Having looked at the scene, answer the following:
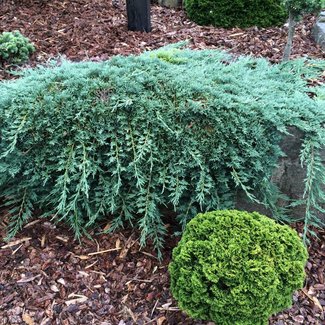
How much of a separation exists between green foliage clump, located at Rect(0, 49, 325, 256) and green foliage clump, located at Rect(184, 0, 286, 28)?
2.29 m

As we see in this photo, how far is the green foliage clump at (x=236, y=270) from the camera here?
2.04 meters

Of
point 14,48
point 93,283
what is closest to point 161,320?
point 93,283

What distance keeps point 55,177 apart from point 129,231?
611 millimetres

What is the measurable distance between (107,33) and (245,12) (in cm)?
158

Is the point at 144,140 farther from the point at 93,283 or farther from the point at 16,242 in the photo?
the point at 16,242

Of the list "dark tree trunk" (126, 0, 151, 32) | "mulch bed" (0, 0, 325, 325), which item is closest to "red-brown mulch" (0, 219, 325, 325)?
"mulch bed" (0, 0, 325, 325)

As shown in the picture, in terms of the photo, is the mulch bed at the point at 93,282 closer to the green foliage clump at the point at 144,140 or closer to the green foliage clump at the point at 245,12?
the green foliage clump at the point at 144,140

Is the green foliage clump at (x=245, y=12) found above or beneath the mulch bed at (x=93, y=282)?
above

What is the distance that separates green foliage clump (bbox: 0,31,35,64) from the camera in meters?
4.00

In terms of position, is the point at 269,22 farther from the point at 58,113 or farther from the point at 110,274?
the point at 110,274

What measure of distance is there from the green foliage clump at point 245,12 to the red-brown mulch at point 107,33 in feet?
0.46

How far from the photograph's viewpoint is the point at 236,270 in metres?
2.05

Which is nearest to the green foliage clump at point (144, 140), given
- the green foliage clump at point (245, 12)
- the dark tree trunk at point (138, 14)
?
the dark tree trunk at point (138, 14)

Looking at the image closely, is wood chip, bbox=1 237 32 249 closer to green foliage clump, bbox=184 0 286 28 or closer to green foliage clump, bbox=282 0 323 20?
green foliage clump, bbox=282 0 323 20
